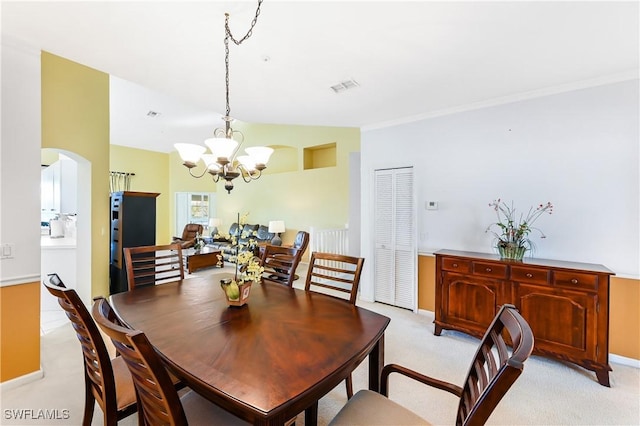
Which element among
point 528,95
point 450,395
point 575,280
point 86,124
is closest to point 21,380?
point 86,124

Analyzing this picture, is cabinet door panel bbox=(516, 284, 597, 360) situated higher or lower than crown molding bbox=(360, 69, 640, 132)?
lower

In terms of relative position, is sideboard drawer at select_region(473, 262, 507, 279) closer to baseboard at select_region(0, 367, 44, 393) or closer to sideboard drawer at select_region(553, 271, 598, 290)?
sideboard drawer at select_region(553, 271, 598, 290)

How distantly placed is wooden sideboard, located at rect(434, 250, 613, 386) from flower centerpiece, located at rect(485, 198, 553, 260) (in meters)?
0.14

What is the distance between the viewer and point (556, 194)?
299 cm

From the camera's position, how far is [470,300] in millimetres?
3047

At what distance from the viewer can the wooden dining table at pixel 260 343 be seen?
1070 millimetres

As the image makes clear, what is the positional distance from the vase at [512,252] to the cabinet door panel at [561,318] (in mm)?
308

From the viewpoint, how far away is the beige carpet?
199 cm

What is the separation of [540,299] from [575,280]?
325mm

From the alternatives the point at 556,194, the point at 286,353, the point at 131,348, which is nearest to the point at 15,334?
the point at 131,348

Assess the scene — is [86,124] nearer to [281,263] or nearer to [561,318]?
[281,263]

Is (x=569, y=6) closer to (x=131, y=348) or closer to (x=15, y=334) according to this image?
(x=131, y=348)

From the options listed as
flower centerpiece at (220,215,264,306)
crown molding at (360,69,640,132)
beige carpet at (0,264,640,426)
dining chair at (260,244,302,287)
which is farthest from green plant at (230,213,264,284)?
crown molding at (360,69,640,132)

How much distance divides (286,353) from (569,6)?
2.65m
